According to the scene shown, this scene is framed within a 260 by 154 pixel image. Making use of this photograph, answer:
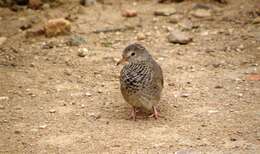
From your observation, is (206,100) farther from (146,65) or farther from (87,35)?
(87,35)

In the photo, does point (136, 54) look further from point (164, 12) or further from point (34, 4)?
point (34, 4)

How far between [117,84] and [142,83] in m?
1.06

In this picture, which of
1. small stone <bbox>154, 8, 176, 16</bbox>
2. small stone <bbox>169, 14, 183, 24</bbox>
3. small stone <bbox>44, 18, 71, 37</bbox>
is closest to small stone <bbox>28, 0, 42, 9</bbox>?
small stone <bbox>44, 18, 71, 37</bbox>

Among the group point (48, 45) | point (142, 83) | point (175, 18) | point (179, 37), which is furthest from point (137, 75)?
point (175, 18)

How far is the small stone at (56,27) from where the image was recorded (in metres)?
9.46

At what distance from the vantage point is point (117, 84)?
8180mm

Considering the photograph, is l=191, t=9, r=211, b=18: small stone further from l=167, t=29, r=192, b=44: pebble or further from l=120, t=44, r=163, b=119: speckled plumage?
l=120, t=44, r=163, b=119: speckled plumage

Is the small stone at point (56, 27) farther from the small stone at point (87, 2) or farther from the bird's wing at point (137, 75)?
the bird's wing at point (137, 75)

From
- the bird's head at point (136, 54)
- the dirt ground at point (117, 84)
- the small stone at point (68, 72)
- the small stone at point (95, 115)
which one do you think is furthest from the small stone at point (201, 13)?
the small stone at point (95, 115)

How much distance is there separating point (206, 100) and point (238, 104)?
1.22 ft

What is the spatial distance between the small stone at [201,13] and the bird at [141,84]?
2882mm

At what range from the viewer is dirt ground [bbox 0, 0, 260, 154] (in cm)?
667

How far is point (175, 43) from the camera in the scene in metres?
9.23

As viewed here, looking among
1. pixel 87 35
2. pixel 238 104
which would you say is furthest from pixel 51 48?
pixel 238 104
